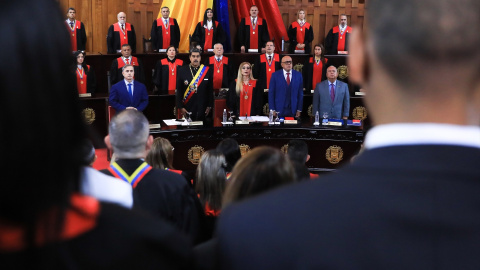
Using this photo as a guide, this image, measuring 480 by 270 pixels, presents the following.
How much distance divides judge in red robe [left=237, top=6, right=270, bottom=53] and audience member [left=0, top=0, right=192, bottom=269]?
42.2ft

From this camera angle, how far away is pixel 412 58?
39.3 inches

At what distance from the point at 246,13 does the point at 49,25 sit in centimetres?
1365

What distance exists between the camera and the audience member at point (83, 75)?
10750 mm

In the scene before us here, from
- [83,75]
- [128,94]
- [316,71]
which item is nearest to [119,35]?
[83,75]

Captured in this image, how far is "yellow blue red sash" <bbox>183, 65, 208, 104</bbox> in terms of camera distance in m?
9.59

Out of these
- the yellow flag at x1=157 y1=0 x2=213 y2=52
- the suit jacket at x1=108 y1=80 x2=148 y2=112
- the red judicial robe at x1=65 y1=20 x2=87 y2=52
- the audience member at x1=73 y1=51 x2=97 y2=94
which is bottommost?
the suit jacket at x1=108 y1=80 x2=148 y2=112

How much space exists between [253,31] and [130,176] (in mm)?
10769

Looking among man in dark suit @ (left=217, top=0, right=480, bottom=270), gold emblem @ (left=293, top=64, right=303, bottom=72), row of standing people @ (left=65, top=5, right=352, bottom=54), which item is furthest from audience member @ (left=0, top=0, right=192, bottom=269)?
gold emblem @ (left=293, top=64, right=303, bottom=72)

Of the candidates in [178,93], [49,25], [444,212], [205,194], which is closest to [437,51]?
[444,212]

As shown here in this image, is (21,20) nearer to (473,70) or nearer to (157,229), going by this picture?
(157,229)

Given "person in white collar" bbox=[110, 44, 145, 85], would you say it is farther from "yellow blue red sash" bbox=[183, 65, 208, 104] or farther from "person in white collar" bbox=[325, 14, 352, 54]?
"person in white collar" bbox=[325, 14, 352, 54]

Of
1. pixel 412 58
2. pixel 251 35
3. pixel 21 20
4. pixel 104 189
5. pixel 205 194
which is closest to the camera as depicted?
pixel 21 20

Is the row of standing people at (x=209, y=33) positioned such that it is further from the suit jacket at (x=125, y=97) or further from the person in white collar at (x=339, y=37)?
the suit jacket at (x=125, y=97)

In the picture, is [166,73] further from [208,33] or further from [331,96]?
[331,96]
